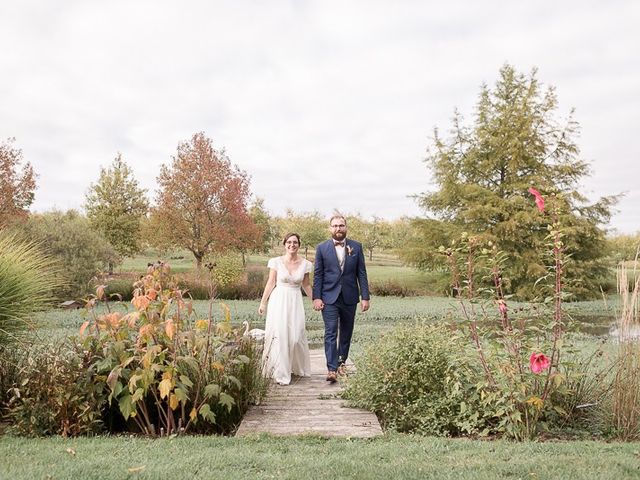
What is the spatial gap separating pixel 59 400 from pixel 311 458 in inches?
90.7

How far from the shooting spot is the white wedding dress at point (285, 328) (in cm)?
685

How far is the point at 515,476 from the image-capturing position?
3787 millimetres

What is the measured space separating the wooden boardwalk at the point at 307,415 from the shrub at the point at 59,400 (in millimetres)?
1330

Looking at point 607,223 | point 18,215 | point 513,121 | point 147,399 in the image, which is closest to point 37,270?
point 147,399

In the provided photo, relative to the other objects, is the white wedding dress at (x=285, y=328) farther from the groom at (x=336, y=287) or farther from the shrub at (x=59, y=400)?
the shrub at (x=59, y=400)

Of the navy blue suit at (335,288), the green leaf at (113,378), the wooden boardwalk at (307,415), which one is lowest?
the wooden boardwalk at (307,415)

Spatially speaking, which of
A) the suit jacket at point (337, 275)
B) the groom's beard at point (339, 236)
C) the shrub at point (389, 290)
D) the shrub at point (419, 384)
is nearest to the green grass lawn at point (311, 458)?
the shrub at point (419, 384)

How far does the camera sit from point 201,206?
27.7 meters

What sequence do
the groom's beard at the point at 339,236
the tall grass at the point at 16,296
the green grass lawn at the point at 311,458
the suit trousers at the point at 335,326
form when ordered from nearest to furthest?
the green grass lawn at the point at 311,458, the tall grass at the point at 16,296, the groom's beard at the point at 339,236, the suit trousers at the point at 335,326

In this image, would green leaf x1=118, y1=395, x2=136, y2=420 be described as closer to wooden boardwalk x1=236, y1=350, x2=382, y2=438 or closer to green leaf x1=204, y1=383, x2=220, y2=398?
green leaf x1=204, y1=383, x2=220, y2=398

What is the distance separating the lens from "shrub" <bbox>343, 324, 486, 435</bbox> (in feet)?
17.0

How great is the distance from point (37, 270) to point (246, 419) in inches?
141

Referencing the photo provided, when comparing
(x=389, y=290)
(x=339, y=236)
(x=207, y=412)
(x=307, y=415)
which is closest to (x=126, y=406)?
(x=207, y=412)

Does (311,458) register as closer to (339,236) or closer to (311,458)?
(311,458)
